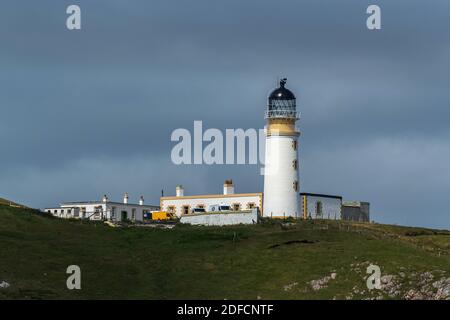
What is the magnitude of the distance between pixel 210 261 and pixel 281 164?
31351mm

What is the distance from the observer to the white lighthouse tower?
127000 mm

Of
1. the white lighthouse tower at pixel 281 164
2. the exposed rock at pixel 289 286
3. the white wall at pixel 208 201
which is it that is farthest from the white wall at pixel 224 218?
the exposed rock at pixel 289 286

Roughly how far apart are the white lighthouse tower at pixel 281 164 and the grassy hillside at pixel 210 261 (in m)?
13.6

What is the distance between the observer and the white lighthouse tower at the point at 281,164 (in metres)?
127

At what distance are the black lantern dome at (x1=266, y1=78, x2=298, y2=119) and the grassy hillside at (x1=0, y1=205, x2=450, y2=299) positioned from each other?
1894 centimetres

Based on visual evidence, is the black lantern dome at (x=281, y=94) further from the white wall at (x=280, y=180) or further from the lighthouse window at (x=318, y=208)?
the lighthouse window at (x=318, y=208)

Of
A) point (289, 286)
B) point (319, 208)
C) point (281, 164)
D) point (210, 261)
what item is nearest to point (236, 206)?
point (281, 164)

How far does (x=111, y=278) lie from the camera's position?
9188 cm

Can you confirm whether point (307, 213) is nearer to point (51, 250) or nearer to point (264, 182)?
point (264, 182)

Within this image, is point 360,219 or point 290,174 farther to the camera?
point 360,219

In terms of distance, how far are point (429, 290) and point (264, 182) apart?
4339cm

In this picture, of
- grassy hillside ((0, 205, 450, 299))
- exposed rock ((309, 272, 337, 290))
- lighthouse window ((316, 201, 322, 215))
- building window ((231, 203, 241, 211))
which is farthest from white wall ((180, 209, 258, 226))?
exposed rock ((309, 272, 337, 290))

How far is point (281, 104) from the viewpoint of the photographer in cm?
13025
